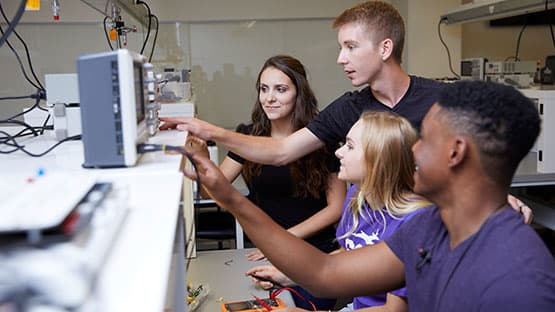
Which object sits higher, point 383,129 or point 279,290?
point 383,129

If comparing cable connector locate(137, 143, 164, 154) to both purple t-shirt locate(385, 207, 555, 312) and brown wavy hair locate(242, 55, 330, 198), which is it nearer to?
purple t-shirt locate(385, 207, 555, 312)

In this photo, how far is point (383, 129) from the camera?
162 centimetres

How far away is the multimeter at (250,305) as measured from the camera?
61.2 inches

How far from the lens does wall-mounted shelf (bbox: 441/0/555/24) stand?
3.24m

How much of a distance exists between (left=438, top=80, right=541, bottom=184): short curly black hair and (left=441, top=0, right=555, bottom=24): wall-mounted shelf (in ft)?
7.73

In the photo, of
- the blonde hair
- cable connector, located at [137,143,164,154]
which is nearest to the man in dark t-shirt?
the blonde hair

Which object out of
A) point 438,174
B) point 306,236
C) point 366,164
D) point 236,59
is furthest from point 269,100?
point 236,59

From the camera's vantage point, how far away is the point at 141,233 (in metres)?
0.64

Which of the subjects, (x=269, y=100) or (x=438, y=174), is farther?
(x=269, y=100)

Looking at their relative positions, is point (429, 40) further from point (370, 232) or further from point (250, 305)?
point (250, 305)

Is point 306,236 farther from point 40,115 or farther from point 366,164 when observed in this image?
point 40,115

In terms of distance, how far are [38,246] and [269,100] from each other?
1.96m

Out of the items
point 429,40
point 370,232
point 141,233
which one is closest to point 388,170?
point 370,232

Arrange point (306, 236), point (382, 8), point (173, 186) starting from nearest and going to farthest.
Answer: point (173, 186) → point (382, 8) → point (306, 236)
